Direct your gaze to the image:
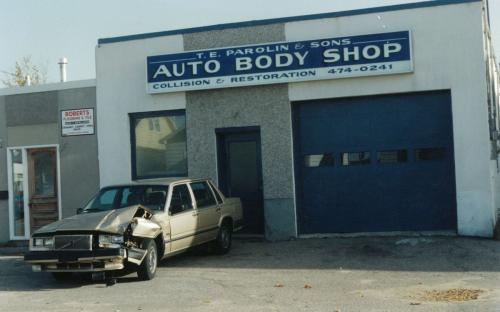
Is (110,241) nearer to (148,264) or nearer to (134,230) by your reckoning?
(134,230)

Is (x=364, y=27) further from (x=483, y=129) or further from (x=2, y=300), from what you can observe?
(x=2, y=300)

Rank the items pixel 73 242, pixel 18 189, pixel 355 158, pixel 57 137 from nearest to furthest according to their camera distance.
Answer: pixel 73 242, pixel 355 158, pixel 57 137, pixel 18 189

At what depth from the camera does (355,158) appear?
46.3 ft

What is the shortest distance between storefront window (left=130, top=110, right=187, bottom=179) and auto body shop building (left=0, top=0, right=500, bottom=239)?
2 centimetres

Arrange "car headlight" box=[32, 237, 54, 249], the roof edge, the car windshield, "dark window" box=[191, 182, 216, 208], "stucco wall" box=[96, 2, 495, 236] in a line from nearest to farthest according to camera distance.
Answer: "car headlight" box=[32, 237, 54, 249]
the car windshield
"dark window" box=[191, 182, 216, 208]
"stucco wall" box=[96, 2, 495, 236]
the roof edge

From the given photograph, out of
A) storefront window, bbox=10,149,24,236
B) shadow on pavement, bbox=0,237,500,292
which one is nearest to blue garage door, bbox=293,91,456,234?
shadow on pavement, bbox=0,237,500,292

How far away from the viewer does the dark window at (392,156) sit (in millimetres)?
13883

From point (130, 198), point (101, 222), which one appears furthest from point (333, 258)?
point (101, 222)

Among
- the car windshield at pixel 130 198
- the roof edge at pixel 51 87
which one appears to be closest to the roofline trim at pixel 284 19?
the roof edge at pixel 51 87

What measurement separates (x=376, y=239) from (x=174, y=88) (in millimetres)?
5613

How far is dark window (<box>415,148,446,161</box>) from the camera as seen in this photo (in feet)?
44.9

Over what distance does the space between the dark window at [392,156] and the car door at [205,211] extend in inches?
154

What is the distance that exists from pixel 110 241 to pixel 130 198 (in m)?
1.90

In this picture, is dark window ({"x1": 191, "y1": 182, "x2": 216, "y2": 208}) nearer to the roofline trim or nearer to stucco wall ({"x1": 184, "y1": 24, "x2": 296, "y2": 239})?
stucco wall ({"x1": 184, "y1": 24, "x2": 296, "y2": 239})
